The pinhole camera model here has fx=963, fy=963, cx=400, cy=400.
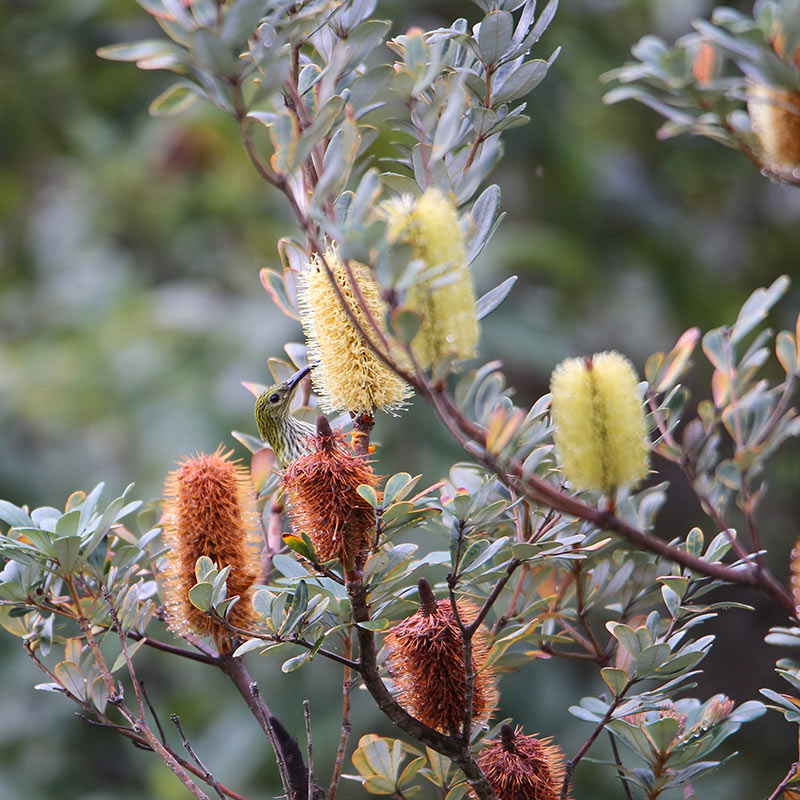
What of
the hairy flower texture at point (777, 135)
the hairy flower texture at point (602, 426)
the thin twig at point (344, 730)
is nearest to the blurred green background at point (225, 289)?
the hairy flower texture at point (777, 135)

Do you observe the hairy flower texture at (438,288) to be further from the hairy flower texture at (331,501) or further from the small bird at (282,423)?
the small bird at (282,423)

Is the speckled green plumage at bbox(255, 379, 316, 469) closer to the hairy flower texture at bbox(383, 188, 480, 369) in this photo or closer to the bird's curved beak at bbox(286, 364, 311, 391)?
the bird's curved beak at bbox(286, 364, 311, 391)

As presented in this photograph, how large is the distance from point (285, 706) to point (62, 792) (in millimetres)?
581

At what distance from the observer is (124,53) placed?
46cm

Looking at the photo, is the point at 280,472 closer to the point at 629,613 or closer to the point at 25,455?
the point at 629,613

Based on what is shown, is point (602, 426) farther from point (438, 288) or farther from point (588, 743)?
point (588, 743)

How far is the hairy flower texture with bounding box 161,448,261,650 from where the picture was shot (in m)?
0.69

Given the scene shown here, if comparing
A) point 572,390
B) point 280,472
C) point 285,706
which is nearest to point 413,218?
point 572,390

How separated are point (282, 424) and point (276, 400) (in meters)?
0.02

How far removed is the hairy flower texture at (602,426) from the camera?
43 cm

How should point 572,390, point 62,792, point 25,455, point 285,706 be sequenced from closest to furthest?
point 572,390 → point 285,706 → point 62,792 → point 25,455

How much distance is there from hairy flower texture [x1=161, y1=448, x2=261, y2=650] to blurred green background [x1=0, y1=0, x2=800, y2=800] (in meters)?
1.23

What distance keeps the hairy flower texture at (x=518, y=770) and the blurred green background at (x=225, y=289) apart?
1223 mm

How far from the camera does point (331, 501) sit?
2.02 ft
